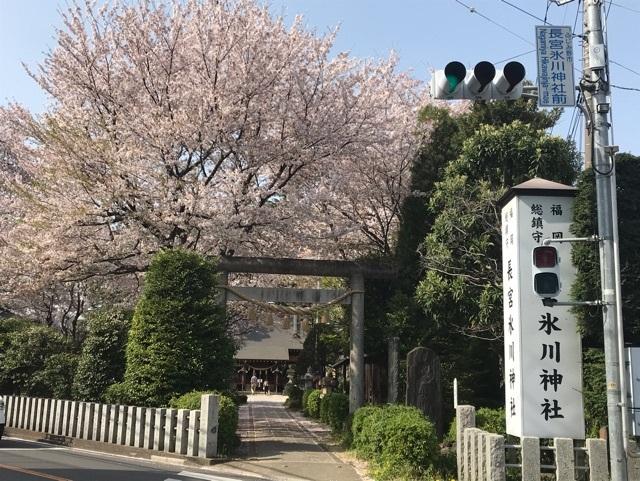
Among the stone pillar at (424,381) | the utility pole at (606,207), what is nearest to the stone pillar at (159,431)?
the stone pillar at (424,381)

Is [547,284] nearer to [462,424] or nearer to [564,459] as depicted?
[564,459]

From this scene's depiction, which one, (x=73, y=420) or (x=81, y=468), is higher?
(x=73, y=420)

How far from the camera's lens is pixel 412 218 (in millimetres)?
17375

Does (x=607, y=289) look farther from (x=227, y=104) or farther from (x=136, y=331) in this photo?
(x=227, y=104)

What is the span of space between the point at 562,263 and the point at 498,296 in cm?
313

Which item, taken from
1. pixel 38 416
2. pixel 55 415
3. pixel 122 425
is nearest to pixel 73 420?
pixel 55 415

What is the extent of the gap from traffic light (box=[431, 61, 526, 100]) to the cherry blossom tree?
362 inches

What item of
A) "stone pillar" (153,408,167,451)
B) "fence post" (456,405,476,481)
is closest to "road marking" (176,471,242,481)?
"stone pillar" (153,408,167,451)

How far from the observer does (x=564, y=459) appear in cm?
791

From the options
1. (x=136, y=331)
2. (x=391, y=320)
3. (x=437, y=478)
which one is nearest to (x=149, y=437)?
(x=136, y=331)

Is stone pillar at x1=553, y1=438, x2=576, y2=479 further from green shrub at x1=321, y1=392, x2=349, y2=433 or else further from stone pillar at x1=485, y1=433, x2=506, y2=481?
green shrub at x1=321, y1=392, x2=349, y2=433

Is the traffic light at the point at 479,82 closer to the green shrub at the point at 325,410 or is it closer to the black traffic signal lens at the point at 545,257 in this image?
the black traffic signal lens at the point at 545,257

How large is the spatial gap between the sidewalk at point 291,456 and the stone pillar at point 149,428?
1.85 metres

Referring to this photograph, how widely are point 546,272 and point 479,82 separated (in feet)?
8.29
